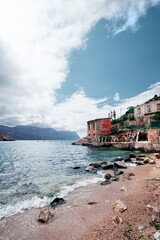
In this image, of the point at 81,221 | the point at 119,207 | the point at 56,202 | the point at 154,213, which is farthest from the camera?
the point at 56,202

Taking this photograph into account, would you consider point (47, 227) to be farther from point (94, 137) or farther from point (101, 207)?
point (94, 137)

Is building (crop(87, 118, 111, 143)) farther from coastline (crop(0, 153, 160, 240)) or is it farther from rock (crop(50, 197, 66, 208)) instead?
coastline (crop(0, 153, 160, 240))

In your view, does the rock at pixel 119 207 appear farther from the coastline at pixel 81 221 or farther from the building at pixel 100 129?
the building at pixel 100 129

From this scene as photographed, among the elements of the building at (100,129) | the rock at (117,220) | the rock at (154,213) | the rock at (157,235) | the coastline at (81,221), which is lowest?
the coastline at (81,221)

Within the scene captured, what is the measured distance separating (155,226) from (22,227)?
173 inches

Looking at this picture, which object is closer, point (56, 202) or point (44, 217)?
point (44, 217)

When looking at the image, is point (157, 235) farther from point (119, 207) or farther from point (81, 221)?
point (81, 221)

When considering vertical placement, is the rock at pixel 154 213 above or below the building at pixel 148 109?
below

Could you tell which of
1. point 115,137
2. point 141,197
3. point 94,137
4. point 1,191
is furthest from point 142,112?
point 1,191

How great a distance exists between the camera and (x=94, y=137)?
149 feet

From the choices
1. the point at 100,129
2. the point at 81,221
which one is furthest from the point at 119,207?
the point at 100,129

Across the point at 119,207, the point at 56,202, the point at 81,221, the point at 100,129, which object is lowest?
the point at 56,202

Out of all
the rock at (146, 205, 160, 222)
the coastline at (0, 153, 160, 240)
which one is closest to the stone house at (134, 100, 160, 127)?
the coastline at (0, 153, 160, 240)

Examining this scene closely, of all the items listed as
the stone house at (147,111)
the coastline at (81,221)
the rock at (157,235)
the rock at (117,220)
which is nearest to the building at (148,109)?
the stone house at (147,111)
